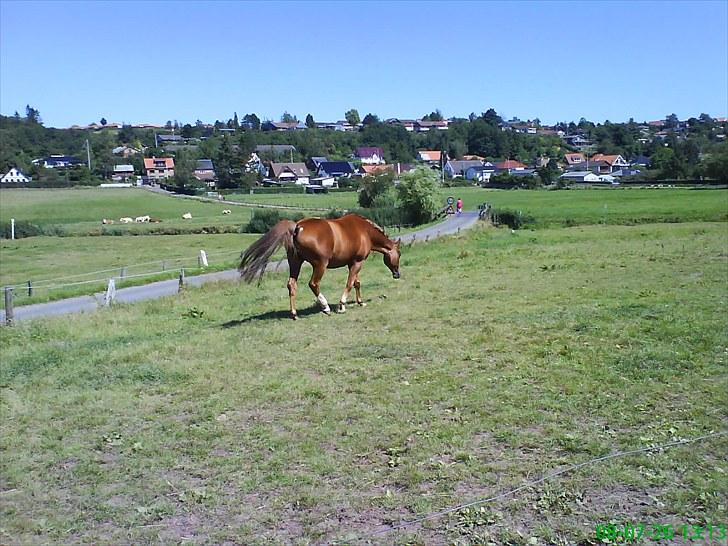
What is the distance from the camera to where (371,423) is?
8094mm

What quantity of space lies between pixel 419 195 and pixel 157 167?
137 m

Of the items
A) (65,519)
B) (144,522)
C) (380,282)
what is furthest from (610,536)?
(380,282)

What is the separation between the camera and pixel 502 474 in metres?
6.56

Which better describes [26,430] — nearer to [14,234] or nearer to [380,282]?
[380,282]

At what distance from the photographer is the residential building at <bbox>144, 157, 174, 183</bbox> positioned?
182 metres

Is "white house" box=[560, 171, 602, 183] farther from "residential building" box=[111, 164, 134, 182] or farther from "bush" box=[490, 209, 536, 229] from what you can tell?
"residential building" box=[111, 164, 134, 182]

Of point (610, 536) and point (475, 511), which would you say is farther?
point (475, 511)

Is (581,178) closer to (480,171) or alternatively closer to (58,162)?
(480,171)

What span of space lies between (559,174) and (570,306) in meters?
134

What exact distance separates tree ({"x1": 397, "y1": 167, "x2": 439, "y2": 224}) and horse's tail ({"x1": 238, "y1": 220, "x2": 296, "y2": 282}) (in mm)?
49074

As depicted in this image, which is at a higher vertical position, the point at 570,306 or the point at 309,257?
the point at 309,257

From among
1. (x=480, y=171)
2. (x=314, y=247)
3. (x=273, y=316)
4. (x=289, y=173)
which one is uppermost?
(x=480, y=171)

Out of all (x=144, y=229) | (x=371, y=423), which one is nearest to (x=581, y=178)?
(x=144, y=229)

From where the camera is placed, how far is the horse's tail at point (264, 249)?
14.2m
